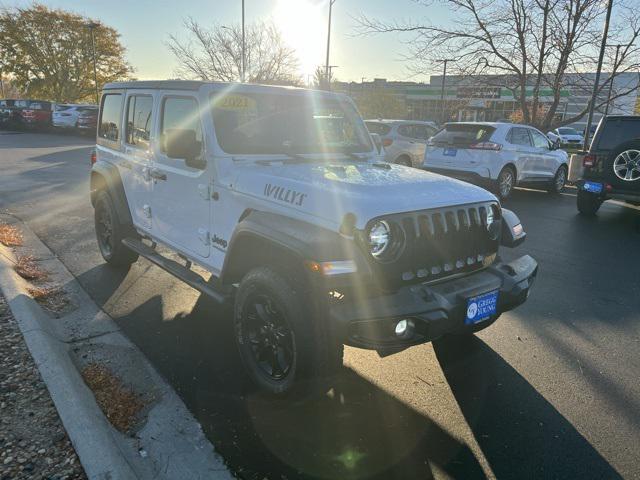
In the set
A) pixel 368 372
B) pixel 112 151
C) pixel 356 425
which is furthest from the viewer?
pixel 112 151

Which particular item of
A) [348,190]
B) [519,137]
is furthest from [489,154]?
[348,190]

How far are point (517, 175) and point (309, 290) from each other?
9498 millimetres

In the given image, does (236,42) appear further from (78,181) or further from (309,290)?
(309,290)

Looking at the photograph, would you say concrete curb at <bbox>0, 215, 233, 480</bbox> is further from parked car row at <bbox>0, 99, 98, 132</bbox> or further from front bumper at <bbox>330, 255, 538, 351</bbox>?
parked car row at <bbox>0, 99, 98, 132</bbox>

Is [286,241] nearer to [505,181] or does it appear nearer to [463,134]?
[463,134]

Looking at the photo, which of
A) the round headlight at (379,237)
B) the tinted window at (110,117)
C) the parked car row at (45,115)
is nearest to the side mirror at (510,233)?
the round headlight at (379,237)

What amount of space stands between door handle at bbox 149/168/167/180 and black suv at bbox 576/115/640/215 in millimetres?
7233

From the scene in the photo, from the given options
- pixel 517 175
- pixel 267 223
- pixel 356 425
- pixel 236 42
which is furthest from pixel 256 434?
pixel 236 42

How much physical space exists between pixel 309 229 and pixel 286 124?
4.87ft

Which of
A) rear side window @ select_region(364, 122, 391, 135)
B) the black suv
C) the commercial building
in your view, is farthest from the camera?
the commercial building

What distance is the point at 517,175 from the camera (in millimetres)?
10805

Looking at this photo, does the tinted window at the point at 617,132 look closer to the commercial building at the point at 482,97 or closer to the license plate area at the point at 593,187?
the license plate area at the point at 593,187

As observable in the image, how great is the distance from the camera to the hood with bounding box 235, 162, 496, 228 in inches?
105

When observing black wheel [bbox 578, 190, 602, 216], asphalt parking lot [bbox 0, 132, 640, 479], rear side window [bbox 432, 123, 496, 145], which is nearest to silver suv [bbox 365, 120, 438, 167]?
rear side window [bbox 432, 123, 496, 145]
